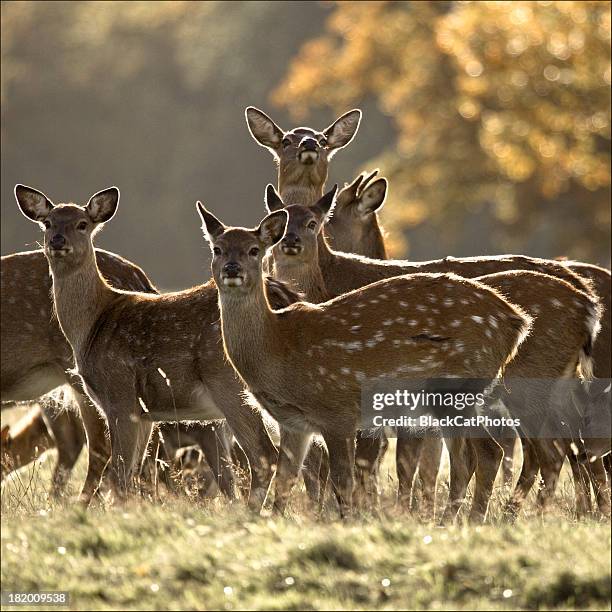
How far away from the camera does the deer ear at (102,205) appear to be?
9.20m

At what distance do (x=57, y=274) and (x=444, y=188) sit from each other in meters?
21.0

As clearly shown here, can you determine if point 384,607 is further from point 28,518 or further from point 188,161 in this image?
point 188,161

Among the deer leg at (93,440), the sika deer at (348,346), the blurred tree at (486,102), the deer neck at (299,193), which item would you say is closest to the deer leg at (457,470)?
the sika deer at (348,346)

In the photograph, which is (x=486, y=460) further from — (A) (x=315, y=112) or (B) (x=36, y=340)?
(A) (x=315, y=112)

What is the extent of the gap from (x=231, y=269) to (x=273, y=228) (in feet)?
1.68

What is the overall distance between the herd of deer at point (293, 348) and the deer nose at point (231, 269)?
0.01 meters

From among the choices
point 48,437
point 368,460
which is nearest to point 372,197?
point 48,437

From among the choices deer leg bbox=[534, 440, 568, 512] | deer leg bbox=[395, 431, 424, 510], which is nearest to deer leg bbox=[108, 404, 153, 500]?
deer leg bbox=[395, 431, 424, 510]

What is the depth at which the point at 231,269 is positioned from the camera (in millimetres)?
8008

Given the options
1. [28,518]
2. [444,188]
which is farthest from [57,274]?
[444,188]

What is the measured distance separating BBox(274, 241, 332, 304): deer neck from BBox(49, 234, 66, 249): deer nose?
1.58 meters

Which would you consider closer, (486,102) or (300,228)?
(300,228)

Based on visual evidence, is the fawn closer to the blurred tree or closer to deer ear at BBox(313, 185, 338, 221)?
deer ear at BBox(313, 185, 338, 221)

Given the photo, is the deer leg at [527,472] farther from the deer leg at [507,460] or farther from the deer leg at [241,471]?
the deer leg at [241,471]
